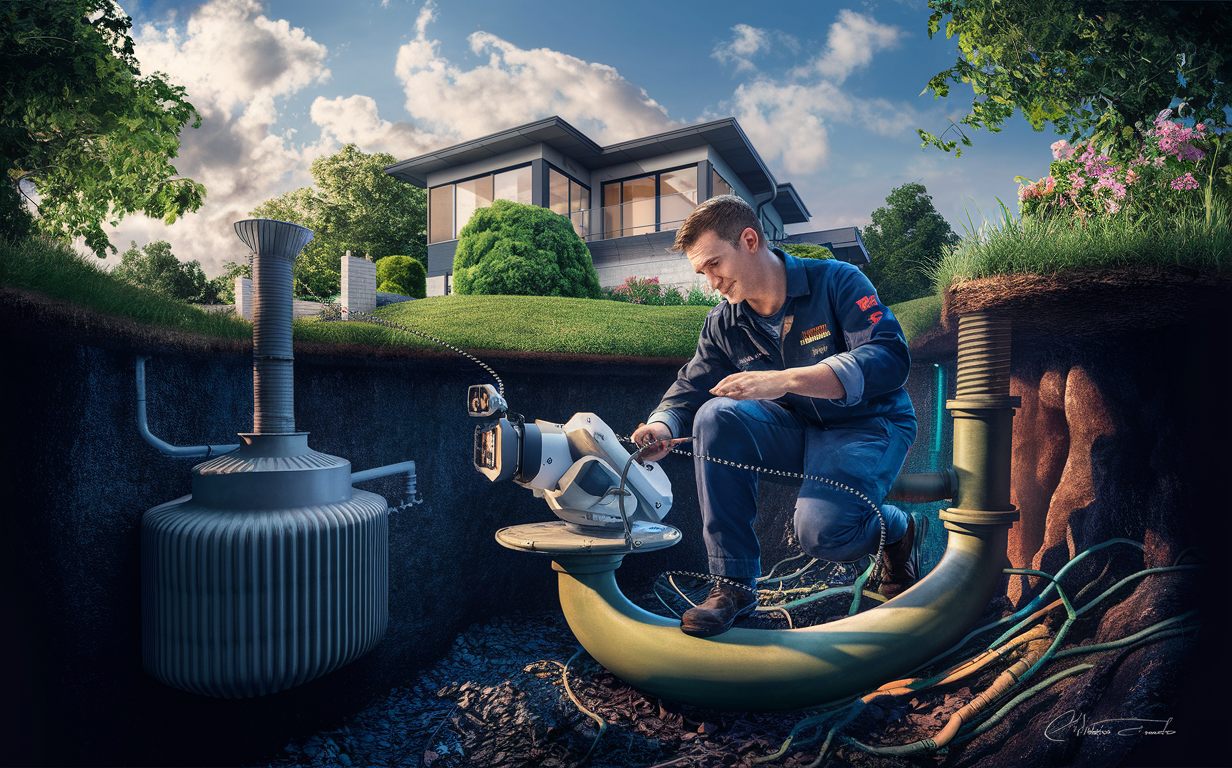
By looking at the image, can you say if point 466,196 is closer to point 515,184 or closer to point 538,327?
point 515,184

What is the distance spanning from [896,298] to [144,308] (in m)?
2.85

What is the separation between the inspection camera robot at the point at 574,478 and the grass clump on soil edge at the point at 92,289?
710 mm

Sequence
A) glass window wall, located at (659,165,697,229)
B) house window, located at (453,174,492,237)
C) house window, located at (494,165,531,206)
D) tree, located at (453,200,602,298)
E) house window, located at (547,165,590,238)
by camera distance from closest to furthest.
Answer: tree, located at (453,200,602,298), glass window wall, located at (659,165,697,229), house window, located at (547,165,590,238), house window, located at (494,165,531,206), house window, located at (453,174,492,237)

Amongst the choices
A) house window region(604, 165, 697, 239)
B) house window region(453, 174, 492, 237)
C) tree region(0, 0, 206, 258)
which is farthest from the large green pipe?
house window region(453, 174, 492, 237)

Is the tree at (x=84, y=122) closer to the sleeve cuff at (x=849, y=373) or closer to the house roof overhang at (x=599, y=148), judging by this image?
the sleeve cuff at (x=849, y=373)

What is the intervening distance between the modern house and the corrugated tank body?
5.79 metres

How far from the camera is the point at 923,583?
155 centimetres

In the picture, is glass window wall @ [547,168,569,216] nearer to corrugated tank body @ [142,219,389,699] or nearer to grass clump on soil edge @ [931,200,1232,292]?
grass clump on soil edge @ [931,200,1232,292]

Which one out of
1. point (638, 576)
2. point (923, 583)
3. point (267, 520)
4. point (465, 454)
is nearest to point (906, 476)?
point (923, 583)

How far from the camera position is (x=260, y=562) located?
1.22 meters

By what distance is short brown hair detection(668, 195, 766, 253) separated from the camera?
59.8 inches

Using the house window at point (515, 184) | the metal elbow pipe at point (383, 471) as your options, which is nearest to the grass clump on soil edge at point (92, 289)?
the metal elbow pipe at point (383, 471)

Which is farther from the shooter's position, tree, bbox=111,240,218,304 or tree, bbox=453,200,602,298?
tree, bbox=453,200,602,298

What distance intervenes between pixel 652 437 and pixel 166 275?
57.8 inches
